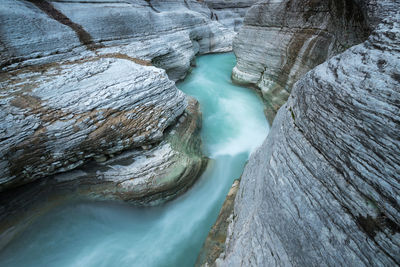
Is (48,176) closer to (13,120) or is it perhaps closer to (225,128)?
(13,120)

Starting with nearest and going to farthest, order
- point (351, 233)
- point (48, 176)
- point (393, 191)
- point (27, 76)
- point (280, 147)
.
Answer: point (393, 191) → point (351, 233) → point (280, 147) → point (48, 176) → point (27, 76)

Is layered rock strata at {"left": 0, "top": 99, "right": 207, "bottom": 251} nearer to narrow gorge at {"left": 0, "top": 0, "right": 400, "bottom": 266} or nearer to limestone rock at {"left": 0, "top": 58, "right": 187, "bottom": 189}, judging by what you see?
narrow gorge at {"left": 0, "top": 0, "right": 400, "bottom": 266}

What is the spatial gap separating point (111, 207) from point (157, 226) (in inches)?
50.5

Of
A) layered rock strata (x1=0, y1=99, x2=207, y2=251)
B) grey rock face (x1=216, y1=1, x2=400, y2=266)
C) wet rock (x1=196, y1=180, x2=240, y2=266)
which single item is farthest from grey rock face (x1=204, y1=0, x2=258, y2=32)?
wet rock (x1=196, y1=180, x2=240, y2=266)

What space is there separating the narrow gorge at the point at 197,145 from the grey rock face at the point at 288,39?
0.05 metres

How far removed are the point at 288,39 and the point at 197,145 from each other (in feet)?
17.4

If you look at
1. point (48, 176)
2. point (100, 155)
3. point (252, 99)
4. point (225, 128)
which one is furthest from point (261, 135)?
point (48, 176)

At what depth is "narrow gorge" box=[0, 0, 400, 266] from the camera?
6.31 ft

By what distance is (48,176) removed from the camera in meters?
4.29

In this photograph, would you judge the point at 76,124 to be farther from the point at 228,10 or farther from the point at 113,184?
the point at 228,10

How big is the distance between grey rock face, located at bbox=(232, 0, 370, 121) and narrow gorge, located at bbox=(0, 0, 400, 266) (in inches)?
2.2

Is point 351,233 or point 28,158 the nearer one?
point 351,233

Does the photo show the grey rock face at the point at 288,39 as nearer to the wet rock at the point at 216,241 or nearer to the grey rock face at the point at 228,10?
the wet rock at the point at 216,241

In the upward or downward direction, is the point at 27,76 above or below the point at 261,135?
above
